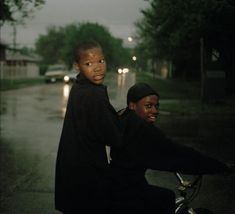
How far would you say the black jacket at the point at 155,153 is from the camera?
2734 millimetres

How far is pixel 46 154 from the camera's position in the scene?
33.0ft

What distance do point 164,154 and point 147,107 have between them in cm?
41

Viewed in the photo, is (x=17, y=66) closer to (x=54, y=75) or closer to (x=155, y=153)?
(x=54, y=75)

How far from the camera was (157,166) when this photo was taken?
109 inches

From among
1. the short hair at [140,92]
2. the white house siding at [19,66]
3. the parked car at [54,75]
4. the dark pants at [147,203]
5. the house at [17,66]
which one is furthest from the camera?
the white house siding at [19,66]

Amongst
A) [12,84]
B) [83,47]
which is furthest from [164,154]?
[12,84]

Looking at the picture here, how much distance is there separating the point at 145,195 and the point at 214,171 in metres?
0.42

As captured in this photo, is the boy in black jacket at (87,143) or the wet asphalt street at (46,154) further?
the wet asphalt street at (46,154)

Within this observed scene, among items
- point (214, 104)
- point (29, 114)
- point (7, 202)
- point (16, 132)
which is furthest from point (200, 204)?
point (214, 104)

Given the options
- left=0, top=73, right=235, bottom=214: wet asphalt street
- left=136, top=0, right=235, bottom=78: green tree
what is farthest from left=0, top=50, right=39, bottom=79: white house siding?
left=0, top=73, right=235, bottom=214: wet asphalt street

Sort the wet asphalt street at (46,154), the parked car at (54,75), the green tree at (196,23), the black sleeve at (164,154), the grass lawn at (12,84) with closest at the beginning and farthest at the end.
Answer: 1. the black sleeve at (164,154)
2. the wet asphalt street at (46,154)
3. the green tree at (196,23)
4. the grass lawn at (12,84)
5. the parked car at (54,75)

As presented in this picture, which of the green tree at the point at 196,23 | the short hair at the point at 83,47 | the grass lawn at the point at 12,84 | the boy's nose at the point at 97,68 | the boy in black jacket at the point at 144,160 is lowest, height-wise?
the grass lawn at the point at 12,84

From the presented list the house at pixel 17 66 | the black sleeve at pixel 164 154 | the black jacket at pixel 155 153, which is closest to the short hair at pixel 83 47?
the black jacket at pixel 155 153

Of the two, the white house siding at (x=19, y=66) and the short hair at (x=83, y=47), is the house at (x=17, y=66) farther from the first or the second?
the short hair at (x=83, y=47)
